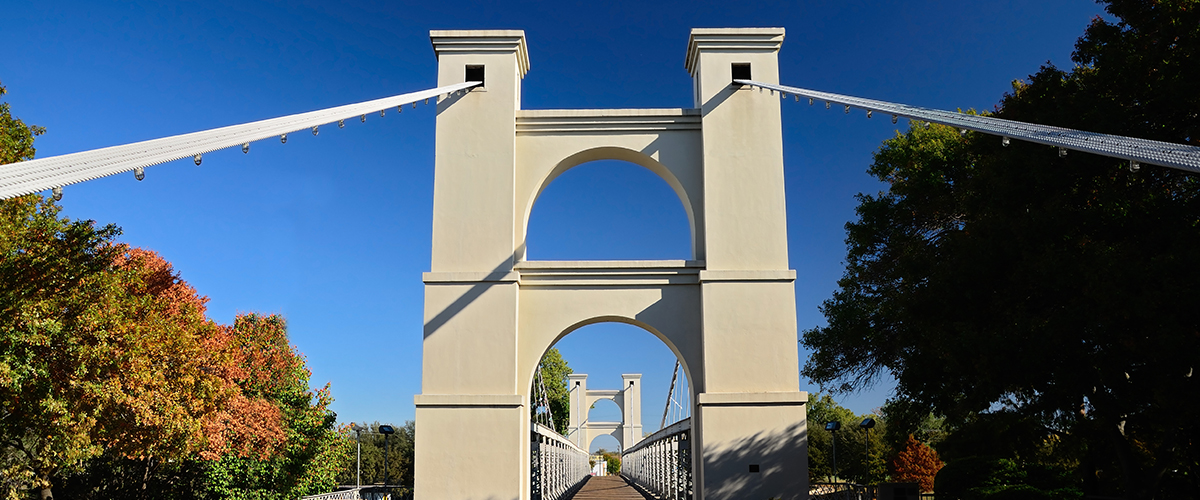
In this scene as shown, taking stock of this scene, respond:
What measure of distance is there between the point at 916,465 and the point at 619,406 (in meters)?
57.4

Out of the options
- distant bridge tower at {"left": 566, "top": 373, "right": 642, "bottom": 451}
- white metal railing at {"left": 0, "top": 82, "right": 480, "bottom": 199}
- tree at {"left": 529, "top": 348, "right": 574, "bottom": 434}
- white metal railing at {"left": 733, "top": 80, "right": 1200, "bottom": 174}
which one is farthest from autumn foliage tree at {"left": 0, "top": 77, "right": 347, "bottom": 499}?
distant bridge tower at {"left": 566, "top": 373, "right": 642, "bottom": 451}

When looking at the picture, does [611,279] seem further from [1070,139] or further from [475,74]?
[1070,139]

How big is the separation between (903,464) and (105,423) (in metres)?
23.8

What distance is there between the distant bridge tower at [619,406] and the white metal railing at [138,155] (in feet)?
231

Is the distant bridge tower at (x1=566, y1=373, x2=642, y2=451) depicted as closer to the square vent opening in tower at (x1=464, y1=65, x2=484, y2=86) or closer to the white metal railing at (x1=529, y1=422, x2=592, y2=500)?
the white metal railing at (x1=529, y1=422, x2=592, y2=500)

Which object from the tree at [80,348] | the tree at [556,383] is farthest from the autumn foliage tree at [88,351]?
the tree at [556,383]

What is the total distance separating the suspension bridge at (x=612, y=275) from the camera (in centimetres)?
1170

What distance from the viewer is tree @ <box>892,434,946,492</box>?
2660 cm

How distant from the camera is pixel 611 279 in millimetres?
12555

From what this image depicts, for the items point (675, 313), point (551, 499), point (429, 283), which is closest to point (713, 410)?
point (675, 313)

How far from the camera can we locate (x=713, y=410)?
11.7 metres

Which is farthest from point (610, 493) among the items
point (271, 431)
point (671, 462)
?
point (271, 431)

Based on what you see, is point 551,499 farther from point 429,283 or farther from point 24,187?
point 24,187

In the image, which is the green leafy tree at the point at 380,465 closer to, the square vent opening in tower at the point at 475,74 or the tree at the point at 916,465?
the tree at the point at 916,465
